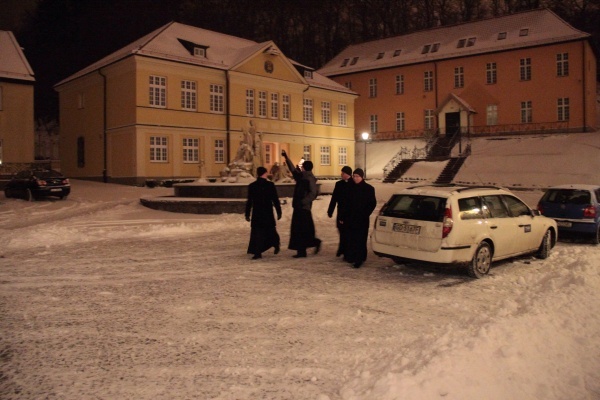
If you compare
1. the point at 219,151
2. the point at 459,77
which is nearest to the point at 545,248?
the point at 219,151

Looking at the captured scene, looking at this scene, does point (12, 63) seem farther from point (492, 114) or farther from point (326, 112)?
point (492, 114)

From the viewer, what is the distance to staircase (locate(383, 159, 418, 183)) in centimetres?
3559

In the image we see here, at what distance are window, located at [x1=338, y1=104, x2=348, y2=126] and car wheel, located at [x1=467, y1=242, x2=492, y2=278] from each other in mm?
36661

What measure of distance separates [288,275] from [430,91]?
4239 centimetres

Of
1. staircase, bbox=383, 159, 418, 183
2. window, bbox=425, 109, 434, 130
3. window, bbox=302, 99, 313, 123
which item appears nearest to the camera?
staircase, bbox=383, 159, 418, 183

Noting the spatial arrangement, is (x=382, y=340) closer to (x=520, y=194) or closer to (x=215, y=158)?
(x=520, y=194)

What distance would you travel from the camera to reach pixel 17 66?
33969 mm

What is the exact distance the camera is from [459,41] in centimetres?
4734

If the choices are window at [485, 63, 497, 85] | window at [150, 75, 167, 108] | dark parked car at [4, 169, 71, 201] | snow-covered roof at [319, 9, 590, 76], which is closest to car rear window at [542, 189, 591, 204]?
dark parked car at [4, 169, 71, 201]

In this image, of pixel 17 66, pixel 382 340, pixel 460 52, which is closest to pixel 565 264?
pixel 382 340

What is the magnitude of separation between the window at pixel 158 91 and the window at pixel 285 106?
9858mm

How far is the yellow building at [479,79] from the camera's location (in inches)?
1606

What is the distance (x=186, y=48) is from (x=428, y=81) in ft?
77.9

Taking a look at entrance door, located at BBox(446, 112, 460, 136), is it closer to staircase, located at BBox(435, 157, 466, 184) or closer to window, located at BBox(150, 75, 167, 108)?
staircase, located at BBox(435, 157, 466, 184)
